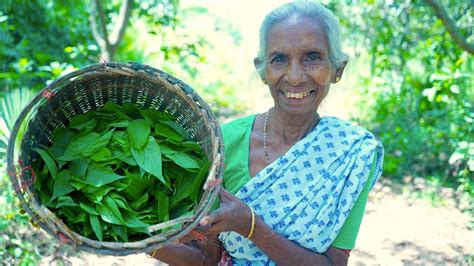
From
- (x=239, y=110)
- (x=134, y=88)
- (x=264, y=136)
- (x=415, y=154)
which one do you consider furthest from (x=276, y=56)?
(x=239, y=110)

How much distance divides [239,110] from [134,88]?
5560mm

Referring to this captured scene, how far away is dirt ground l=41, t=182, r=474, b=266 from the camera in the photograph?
3404mm

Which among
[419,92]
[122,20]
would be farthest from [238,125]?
[419,92]

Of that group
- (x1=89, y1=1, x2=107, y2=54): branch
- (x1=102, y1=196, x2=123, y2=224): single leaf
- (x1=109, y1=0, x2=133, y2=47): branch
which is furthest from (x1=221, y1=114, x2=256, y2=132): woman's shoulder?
(x1=89, y1=1, x2=107, y2=54): branch

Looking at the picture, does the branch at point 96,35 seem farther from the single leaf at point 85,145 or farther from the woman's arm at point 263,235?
the woman's arm at point 263,235

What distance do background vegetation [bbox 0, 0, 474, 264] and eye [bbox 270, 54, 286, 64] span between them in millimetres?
1952

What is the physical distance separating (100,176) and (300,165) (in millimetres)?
762

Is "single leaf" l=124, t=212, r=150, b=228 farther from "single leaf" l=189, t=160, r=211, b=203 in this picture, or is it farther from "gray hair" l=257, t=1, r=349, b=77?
"gray hair" l=257, t=1, r=349, b=77

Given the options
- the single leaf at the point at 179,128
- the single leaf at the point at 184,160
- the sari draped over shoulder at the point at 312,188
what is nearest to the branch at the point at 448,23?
the sari draped over shoulder at the point at 312,188

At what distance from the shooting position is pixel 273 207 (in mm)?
1914

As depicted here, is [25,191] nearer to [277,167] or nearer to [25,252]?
[277,167]

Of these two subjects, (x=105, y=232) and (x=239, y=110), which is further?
(x=239, y=110)

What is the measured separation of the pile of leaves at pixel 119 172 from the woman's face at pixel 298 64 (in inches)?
16.6

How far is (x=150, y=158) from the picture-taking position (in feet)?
5.11
